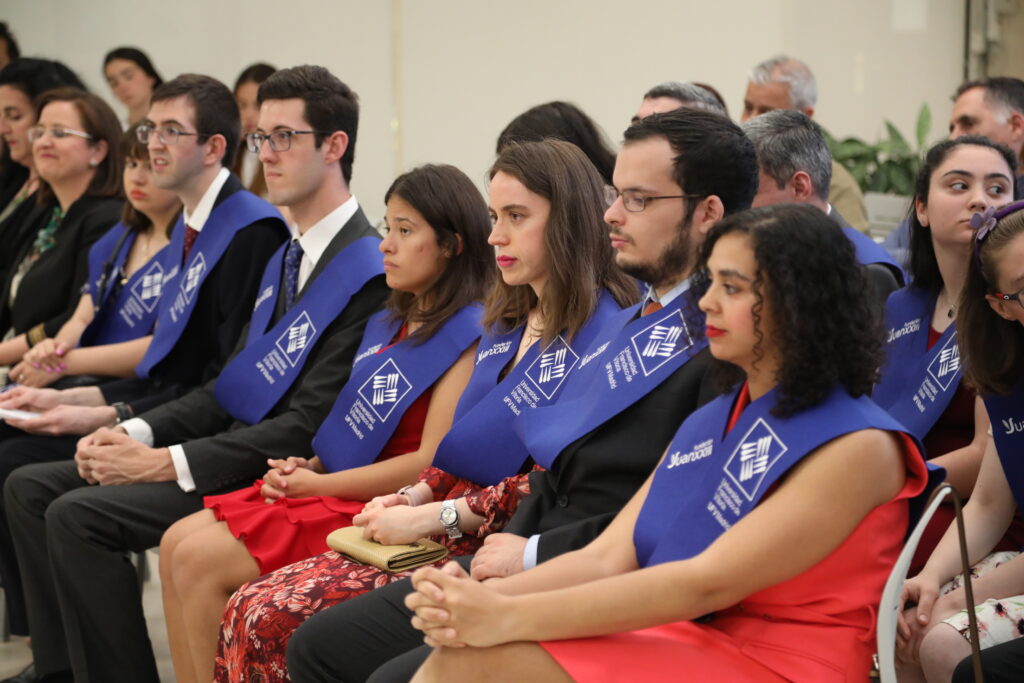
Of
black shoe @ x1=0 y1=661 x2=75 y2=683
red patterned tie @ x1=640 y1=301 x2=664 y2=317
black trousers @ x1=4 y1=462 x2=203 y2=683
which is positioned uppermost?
red patterned tie @ x1=640 y1=301 x2=664 y2=317

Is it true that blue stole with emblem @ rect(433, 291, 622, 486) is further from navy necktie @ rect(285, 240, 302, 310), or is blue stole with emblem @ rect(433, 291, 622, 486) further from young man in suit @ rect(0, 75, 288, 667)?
young man in suit @ rect(0, 75, 288, 667)

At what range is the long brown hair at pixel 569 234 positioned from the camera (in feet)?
8.79

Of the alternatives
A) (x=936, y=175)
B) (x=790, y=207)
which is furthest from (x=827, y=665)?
(x=936, y=175)

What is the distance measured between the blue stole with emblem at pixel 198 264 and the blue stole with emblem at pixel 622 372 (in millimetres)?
1684

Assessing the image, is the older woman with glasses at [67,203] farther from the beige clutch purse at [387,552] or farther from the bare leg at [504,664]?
the bare leg at [504,664]

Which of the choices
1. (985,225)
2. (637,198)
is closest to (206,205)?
(637,198)

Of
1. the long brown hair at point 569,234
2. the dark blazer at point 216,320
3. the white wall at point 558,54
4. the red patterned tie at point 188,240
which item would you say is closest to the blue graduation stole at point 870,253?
the long brown hair at point 569,234

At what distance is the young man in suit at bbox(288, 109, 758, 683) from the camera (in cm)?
231

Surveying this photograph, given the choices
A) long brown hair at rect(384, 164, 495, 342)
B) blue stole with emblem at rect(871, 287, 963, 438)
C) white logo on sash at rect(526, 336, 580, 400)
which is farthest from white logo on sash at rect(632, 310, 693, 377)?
long brown hair at rect(384, 164, 495, 342)

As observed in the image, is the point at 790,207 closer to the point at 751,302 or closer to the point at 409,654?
the point at 751,302

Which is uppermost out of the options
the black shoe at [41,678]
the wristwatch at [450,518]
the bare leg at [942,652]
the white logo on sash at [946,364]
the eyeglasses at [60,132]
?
the eyeglasses at [60,132]

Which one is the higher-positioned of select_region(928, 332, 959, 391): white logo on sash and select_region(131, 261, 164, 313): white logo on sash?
select_region(928, 332, 959, 391): white logo on sash

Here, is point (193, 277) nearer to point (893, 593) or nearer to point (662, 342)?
point (662, 342)

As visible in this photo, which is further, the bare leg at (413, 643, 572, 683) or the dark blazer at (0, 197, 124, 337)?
the dark blazer at (0, 197, 124, 337)
